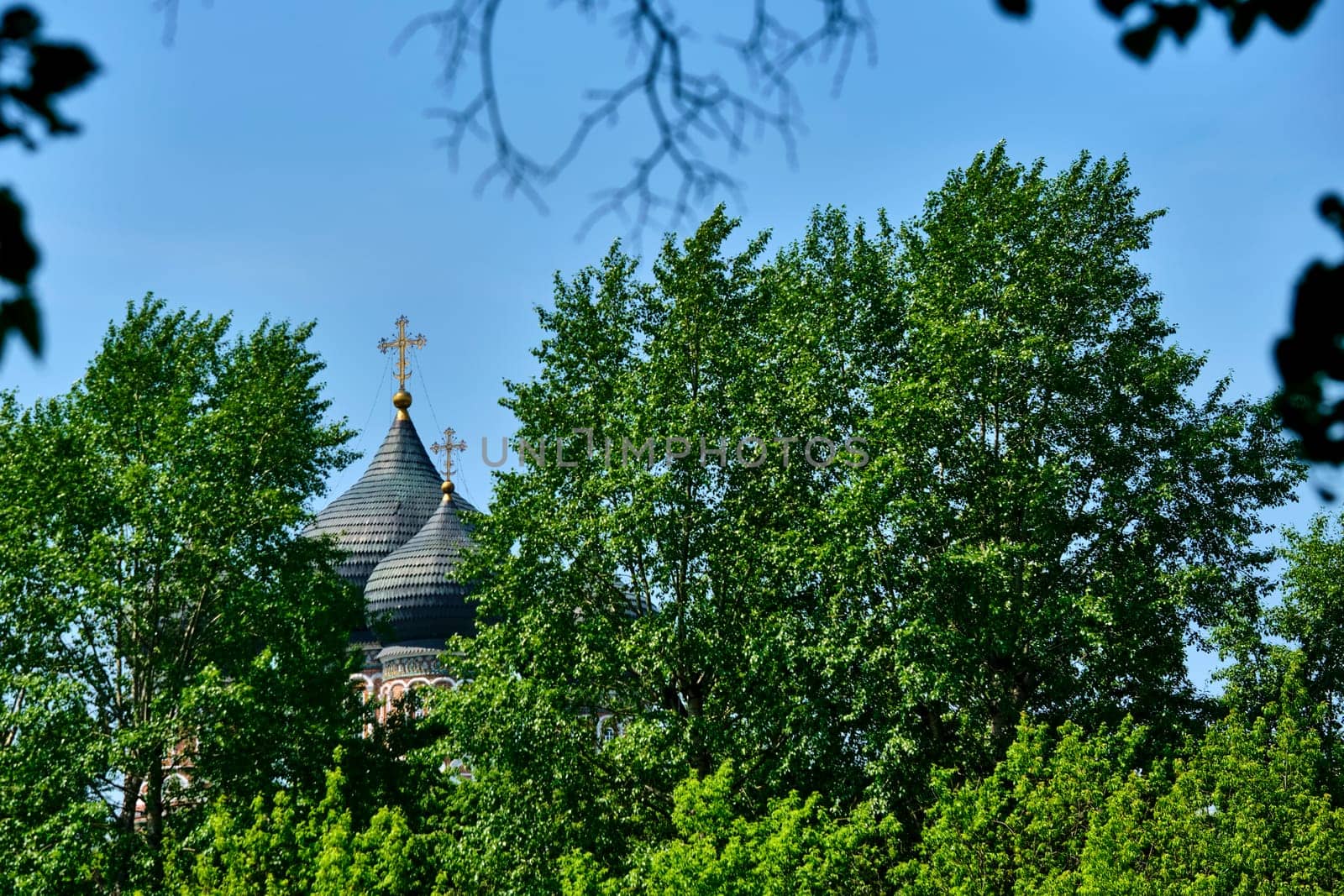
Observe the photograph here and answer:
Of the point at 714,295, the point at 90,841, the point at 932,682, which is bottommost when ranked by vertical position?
the point at 90,841

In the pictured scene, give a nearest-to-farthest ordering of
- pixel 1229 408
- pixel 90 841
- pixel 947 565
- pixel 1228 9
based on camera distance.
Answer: pixel 1228 9
pixel 90 841
pixel 947 565
pixel 1229 408

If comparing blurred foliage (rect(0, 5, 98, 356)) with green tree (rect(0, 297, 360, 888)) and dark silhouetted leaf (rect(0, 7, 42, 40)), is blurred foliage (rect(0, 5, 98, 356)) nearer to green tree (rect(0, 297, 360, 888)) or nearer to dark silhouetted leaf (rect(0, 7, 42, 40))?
dark silhouetted leaf (rect(0, 7, 42, 40))

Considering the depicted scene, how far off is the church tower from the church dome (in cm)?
3

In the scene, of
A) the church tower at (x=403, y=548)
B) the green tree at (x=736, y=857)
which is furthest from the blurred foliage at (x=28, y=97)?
the church tower at (x=403, y=548)

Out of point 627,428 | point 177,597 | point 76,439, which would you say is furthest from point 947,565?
point 76,439

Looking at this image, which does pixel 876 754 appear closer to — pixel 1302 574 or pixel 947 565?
pixel 947 565

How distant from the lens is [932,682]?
19.8m

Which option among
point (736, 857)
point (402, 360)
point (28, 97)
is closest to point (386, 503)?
point (402, 360)

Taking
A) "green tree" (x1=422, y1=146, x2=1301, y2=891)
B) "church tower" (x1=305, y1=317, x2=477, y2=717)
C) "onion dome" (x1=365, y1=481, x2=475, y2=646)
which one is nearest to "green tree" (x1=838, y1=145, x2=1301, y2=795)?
"green tree" (x1=422, y1=146, x2=1301, y2=891)

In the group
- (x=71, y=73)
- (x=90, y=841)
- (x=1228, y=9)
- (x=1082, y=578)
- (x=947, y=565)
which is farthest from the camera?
(x=1082, y=578)

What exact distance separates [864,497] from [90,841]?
1121cm

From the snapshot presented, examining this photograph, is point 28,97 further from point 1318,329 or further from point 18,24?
point 1318,329

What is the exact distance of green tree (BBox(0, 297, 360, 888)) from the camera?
20031mm

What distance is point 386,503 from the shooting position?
163ft
